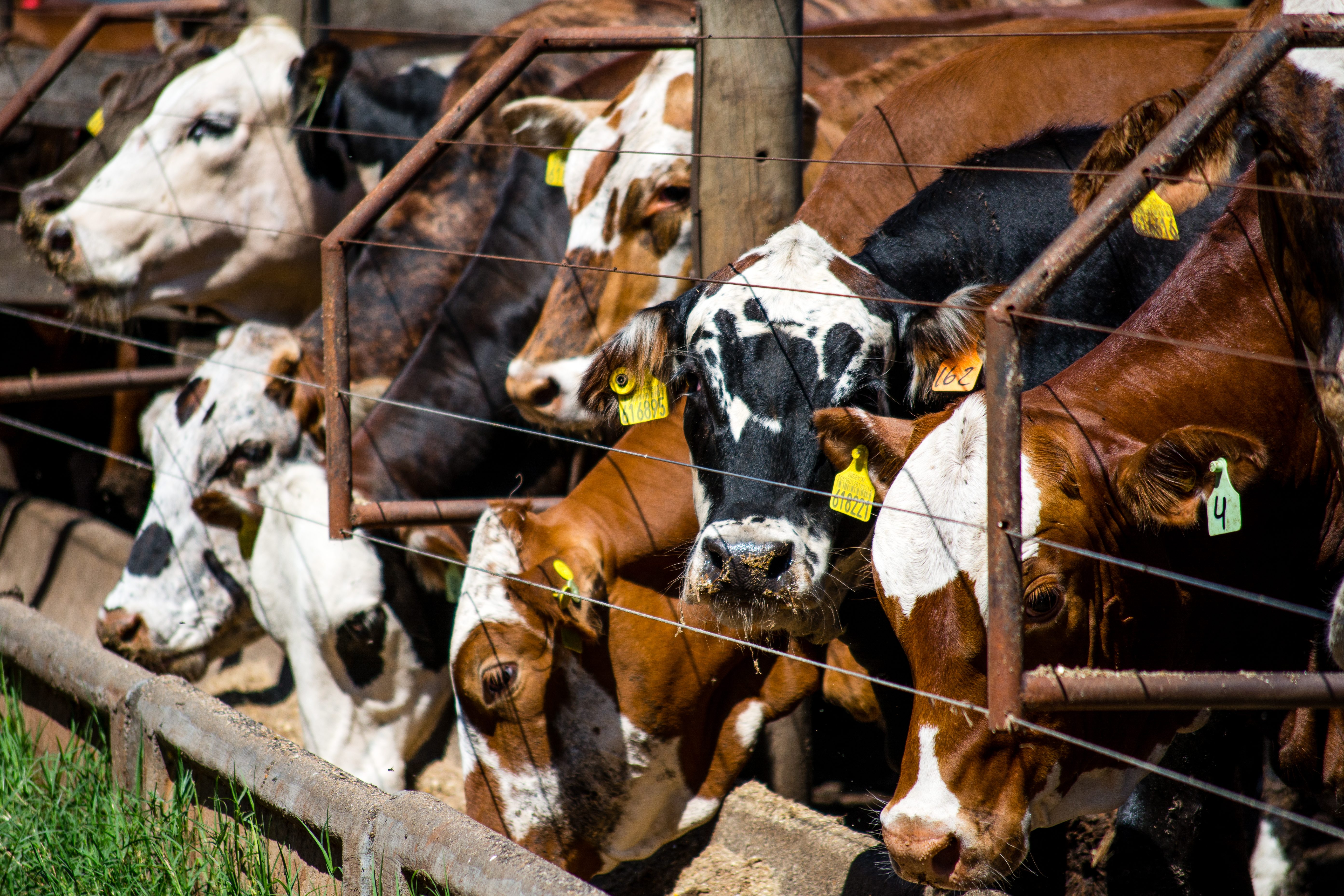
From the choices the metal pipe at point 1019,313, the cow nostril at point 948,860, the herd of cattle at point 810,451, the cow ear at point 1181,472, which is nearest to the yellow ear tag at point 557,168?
the herd of cattle at point 810,451

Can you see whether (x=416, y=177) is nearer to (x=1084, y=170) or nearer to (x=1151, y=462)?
(x=1084, y=170)

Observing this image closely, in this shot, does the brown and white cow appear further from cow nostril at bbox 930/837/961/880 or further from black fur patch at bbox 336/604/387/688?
cow nostril at bbox 930/837/961/880

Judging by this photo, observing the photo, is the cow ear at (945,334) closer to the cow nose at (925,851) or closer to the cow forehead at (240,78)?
the cow nose at (925,851)

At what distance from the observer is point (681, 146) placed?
135 inches

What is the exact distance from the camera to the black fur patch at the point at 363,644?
347 cm

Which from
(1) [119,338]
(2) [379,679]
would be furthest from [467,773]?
(1) [119,338]

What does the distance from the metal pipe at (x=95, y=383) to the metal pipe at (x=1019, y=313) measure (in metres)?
3.57

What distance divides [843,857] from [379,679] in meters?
1.46

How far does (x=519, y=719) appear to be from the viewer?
286cm

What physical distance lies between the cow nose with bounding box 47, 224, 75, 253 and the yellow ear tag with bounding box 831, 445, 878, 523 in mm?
3545

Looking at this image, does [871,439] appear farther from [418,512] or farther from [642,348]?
[418,512]

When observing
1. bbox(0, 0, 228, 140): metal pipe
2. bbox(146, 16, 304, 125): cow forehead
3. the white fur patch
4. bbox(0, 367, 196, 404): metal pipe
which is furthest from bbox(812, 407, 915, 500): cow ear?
bbox(146, 16, 304, 125): cow forehead

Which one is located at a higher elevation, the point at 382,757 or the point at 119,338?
the point at 119,338

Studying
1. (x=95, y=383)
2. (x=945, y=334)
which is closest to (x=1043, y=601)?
(x=945, y=334)
